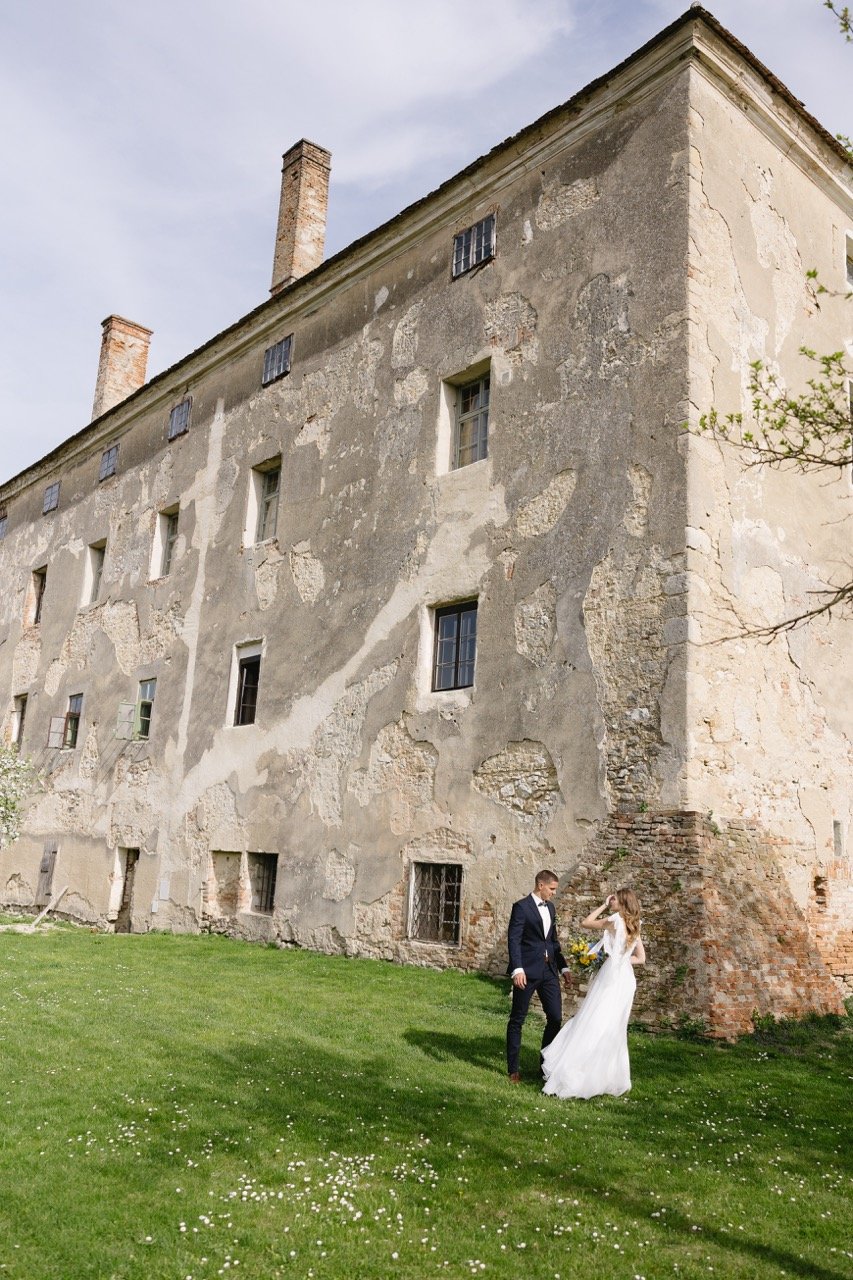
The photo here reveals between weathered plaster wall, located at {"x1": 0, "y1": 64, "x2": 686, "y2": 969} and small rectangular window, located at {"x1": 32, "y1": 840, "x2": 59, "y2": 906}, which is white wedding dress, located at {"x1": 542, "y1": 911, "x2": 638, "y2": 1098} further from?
small rectangular window, located at {"x1": 32, "y1": 840, "x2": 59, "y2": 906}

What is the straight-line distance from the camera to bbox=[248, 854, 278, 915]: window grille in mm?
15492

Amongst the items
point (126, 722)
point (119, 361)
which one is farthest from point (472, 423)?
point (119, 361)

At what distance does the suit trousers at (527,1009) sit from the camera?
25.6ft

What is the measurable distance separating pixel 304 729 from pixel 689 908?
276 inches

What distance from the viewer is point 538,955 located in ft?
26.6

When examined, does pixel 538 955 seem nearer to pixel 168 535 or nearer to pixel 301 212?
pixel 168 535

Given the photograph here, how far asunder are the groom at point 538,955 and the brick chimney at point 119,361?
2101 centimetres

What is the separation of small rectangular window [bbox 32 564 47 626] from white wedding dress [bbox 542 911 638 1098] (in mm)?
19872

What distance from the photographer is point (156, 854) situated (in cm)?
1769

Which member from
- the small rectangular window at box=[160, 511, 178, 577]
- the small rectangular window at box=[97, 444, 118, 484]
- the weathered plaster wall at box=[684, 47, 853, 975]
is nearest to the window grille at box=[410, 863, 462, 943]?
the weathered plaster wall at box=[684, 47, 853, 975]

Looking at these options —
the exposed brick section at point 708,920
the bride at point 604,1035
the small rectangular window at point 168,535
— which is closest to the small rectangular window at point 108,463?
the small rectangular window at point 168,535

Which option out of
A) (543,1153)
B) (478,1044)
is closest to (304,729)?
(478,1044)

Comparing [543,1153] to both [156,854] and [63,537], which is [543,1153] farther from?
[63,537]

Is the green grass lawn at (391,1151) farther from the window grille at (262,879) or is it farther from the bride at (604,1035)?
the window grille at (262,879)
